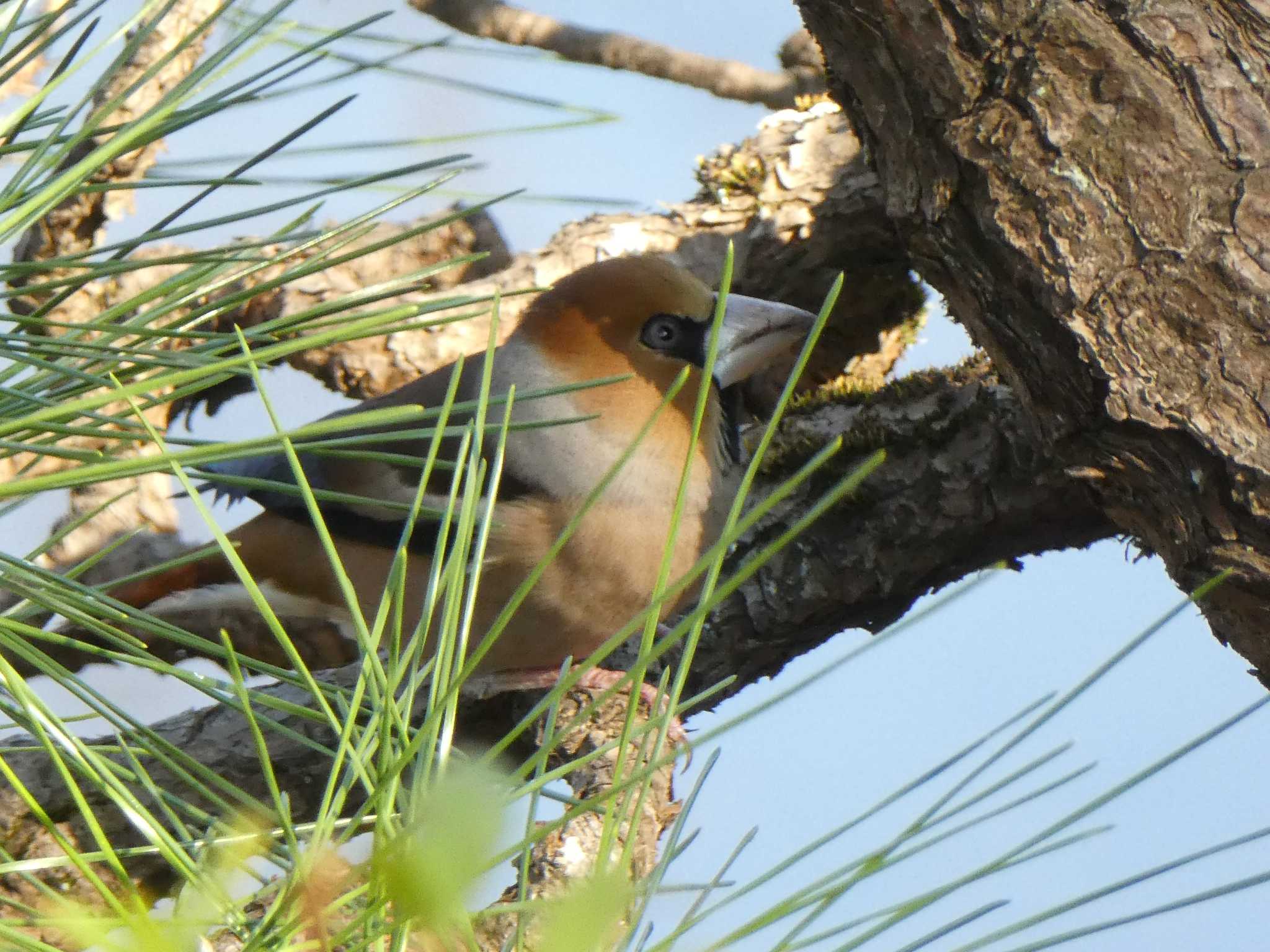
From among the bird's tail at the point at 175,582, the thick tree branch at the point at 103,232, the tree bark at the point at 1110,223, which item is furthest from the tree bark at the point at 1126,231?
the bird's tail at the point at 175,582

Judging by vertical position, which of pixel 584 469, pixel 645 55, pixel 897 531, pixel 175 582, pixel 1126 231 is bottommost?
pixel 1126 231

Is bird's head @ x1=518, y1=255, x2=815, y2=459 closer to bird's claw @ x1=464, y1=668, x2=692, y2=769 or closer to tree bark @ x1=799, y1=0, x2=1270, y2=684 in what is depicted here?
bird's claw @ x1=464, y1=668, x2=692, y2=769

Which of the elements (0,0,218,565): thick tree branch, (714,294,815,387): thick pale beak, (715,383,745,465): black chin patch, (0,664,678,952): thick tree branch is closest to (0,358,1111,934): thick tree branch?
(0,664,678,952): thick tree branch

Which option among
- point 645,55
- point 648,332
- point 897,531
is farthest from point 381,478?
point 645,55

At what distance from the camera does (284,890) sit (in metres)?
1.01

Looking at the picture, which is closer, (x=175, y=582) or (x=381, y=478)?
(x=381, y=478)

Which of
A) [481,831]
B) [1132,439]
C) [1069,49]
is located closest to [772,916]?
[481,831]

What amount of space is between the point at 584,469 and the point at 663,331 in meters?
0.35

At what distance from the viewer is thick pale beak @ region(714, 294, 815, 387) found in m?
2.73

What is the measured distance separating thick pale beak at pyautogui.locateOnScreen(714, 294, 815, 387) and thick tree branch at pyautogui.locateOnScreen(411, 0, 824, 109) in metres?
1.27

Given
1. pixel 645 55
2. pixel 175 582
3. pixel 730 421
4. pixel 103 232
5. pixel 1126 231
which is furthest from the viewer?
pixel 645 55

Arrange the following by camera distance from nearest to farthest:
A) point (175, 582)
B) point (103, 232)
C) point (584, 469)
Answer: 1. point (584, 469)
2. point (175, 582)
3. point (103, 232)

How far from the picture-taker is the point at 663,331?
8.88 feet

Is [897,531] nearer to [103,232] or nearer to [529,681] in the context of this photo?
[529,681]
